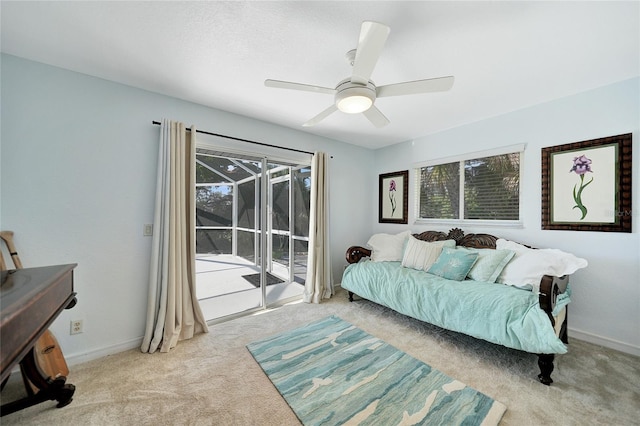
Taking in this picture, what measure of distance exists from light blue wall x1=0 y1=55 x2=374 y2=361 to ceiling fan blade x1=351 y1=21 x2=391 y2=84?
2.00 m

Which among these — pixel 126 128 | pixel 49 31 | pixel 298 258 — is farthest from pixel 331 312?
pixel 49 31

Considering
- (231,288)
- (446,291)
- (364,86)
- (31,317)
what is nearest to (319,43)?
(364,86)

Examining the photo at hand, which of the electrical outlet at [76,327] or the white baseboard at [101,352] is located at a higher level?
the electrical outlet at [76,327]

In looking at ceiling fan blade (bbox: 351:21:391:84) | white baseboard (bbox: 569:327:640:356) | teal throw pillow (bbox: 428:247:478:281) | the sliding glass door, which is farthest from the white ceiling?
white baseboard (bbox: 569:327:640:356)

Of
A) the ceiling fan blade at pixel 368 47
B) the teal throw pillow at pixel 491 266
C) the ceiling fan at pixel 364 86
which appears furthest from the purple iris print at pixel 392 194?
the ceiling fan blade at pixel 368 47

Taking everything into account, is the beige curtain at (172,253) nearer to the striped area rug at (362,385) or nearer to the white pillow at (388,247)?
the striped area rug at (362,385)

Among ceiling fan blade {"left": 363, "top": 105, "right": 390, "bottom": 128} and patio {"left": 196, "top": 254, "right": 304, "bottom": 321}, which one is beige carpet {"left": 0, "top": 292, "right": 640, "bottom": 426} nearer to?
patio {"left": 196, "top": 254, "right": 304, "bottom": 321}

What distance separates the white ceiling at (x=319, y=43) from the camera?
1436 mm

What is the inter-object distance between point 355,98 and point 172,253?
2.19 metres

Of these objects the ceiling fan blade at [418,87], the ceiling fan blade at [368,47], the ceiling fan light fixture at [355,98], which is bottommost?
the ceiling fan light fixture at [355,98]

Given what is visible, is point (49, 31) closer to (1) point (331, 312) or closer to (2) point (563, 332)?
(1) point (331, 312)

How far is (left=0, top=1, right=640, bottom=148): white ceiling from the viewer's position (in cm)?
144

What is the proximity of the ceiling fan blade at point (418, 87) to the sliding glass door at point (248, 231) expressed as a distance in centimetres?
195

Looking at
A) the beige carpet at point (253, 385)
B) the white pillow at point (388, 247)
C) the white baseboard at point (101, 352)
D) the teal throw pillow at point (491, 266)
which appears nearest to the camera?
the beige carpet at point (253, 385)
